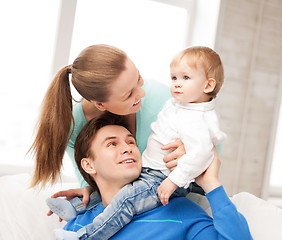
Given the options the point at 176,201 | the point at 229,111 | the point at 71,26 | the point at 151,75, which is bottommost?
the point at 176,201

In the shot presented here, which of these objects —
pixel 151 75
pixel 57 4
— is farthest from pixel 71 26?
pixel 151 75

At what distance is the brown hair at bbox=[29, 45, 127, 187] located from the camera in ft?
4.70

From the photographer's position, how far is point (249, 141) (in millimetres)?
3445

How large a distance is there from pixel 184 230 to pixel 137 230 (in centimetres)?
18

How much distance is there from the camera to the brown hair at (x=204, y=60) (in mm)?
1383

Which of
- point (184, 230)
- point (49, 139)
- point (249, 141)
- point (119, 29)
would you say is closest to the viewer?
point (184, 230)

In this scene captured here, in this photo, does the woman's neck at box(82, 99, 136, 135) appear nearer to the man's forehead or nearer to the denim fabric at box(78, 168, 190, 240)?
the man's forehead

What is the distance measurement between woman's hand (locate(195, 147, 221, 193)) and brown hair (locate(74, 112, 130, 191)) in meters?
0.50

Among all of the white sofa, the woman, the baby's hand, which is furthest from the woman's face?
the white sofa

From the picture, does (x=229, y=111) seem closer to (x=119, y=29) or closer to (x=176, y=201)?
(x=119, y=29)

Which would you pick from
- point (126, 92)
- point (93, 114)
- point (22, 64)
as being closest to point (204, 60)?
point (126, 92)

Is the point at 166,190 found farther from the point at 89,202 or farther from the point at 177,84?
the point at 89,202

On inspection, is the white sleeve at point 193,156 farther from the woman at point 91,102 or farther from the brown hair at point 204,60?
the brown hair at point 204,60

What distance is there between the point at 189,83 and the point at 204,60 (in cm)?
10
